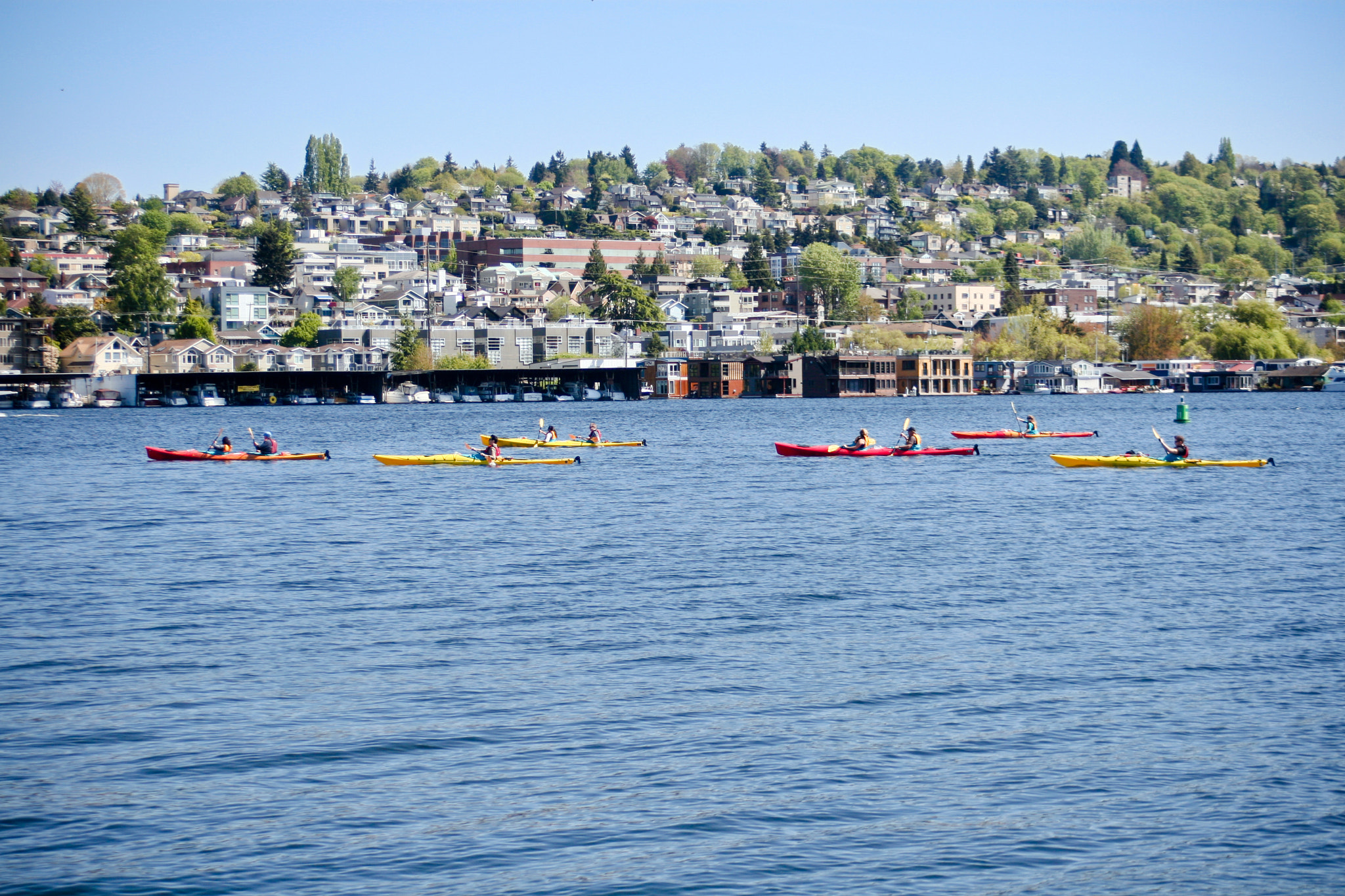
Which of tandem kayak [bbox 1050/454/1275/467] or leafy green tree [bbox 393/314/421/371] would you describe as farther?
leafy green tree [bbox 393/314/421/371]

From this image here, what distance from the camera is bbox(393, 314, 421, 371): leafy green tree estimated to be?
183250 millimetres

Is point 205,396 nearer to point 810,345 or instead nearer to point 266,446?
point 810,345

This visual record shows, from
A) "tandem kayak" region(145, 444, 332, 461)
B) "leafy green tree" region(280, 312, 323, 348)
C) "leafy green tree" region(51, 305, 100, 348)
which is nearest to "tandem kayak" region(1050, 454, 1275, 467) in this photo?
"tandem kayak" region(145, 444, 332, 461)

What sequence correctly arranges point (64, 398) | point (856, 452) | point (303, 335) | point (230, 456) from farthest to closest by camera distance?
point (303, 335) < point (64, 398) < point (230, 456) < point (856, 452)

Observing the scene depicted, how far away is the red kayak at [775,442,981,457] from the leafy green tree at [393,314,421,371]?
11711cm

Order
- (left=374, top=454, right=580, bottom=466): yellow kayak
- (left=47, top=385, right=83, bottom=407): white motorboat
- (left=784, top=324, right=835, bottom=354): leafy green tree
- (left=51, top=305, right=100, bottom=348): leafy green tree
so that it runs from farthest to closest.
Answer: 1. (left=784, top=324, right=835, bottom=354): leafy green tree
2. (left=51, top=305, right=100, bottom=348): leafy green tree
3. (left=47, top=385, right=83, bottom=407): white motorboat
4. (left=374, top=454, right=580, bottom=466): yellow kayak

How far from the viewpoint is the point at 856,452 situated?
67812 mm

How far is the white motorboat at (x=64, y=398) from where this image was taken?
164 meters

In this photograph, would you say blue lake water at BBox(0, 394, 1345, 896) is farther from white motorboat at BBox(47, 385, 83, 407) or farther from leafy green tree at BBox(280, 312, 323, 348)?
leafy green tree at BBox(280, 312, 323, 348)

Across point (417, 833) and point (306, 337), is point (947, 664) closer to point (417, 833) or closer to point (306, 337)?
point (417, 833)

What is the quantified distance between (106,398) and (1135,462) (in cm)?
13672

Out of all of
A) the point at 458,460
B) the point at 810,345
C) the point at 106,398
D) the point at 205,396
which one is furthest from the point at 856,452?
the point at 810,345

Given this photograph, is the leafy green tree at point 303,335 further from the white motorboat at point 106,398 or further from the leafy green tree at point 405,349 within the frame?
the white motorboat at point 106,398

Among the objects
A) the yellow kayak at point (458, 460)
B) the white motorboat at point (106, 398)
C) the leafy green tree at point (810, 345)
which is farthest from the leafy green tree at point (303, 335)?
the yellow kayak at point (458, 460)
